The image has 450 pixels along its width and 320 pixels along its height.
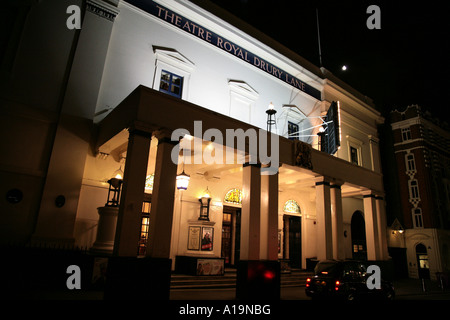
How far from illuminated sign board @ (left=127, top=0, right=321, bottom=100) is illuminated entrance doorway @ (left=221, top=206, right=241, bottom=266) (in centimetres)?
822

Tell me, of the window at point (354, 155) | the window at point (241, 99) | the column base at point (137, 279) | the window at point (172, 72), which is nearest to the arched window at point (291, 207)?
the window at point (241, 99)

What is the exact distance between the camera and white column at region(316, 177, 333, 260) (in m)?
13.1

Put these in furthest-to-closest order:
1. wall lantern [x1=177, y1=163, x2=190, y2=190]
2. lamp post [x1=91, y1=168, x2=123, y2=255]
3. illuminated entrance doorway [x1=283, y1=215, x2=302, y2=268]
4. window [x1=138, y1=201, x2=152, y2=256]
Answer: illuminated entrance doorway [x1=283, y1=215, x2=302, y2=268]
window [x1=138, y1=201, x2=152, y2=256]
wall lantern [x1=177, y1=163, x2=190, y2=190]
lamp post [x1=91, y1=168, x2=123, y2=255]

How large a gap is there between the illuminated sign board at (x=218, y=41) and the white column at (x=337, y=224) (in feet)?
25.5

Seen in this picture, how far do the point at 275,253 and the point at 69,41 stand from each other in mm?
11048

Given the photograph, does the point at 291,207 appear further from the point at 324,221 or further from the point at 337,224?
the point at 324,221

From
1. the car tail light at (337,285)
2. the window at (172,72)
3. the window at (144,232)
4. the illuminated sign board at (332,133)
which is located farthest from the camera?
the illuminated sign board at (332,133)

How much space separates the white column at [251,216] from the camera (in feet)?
33.9

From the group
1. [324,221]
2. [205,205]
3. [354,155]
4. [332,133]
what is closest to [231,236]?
[205,205]

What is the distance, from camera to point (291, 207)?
1794 centimetres

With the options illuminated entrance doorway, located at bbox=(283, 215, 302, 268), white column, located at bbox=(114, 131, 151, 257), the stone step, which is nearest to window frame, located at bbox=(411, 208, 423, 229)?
illuminated entrance doorway, located at bbox=(283, 215, 302, 268)

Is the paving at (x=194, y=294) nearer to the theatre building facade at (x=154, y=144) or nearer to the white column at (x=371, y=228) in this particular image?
the theatre building facade at (x=154, y=144)

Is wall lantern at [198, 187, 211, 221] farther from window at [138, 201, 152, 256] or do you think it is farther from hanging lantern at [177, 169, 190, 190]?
hanging lantern at [177, 169, 190, 190]

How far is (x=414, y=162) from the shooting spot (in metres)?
27.1
